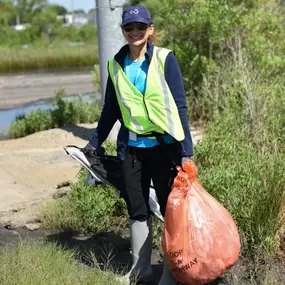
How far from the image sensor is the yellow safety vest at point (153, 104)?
420cm

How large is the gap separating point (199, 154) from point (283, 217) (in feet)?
5.21

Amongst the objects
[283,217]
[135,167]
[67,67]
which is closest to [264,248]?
[283,217]

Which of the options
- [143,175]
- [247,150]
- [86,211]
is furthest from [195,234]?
[247,150]

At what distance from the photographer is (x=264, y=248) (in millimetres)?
4785

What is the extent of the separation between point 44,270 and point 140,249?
2.31 feet

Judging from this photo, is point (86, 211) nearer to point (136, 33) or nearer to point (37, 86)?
point (136, 33)

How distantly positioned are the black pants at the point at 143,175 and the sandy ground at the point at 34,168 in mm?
1846

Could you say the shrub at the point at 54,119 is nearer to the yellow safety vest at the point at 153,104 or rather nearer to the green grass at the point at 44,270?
the green grass at the point at 44,270

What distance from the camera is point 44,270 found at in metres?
4.12

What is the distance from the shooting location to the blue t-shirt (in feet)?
14.1

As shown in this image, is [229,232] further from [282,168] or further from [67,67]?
[67,67]

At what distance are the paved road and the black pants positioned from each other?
11.8 m

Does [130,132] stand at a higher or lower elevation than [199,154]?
higher

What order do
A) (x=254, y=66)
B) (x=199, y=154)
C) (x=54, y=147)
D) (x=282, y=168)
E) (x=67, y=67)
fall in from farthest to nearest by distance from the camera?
(x=67, y=67) < (x=254, y=66) < (x=54, y=147) < (x=199, y=154) < (x=282, y=168)
